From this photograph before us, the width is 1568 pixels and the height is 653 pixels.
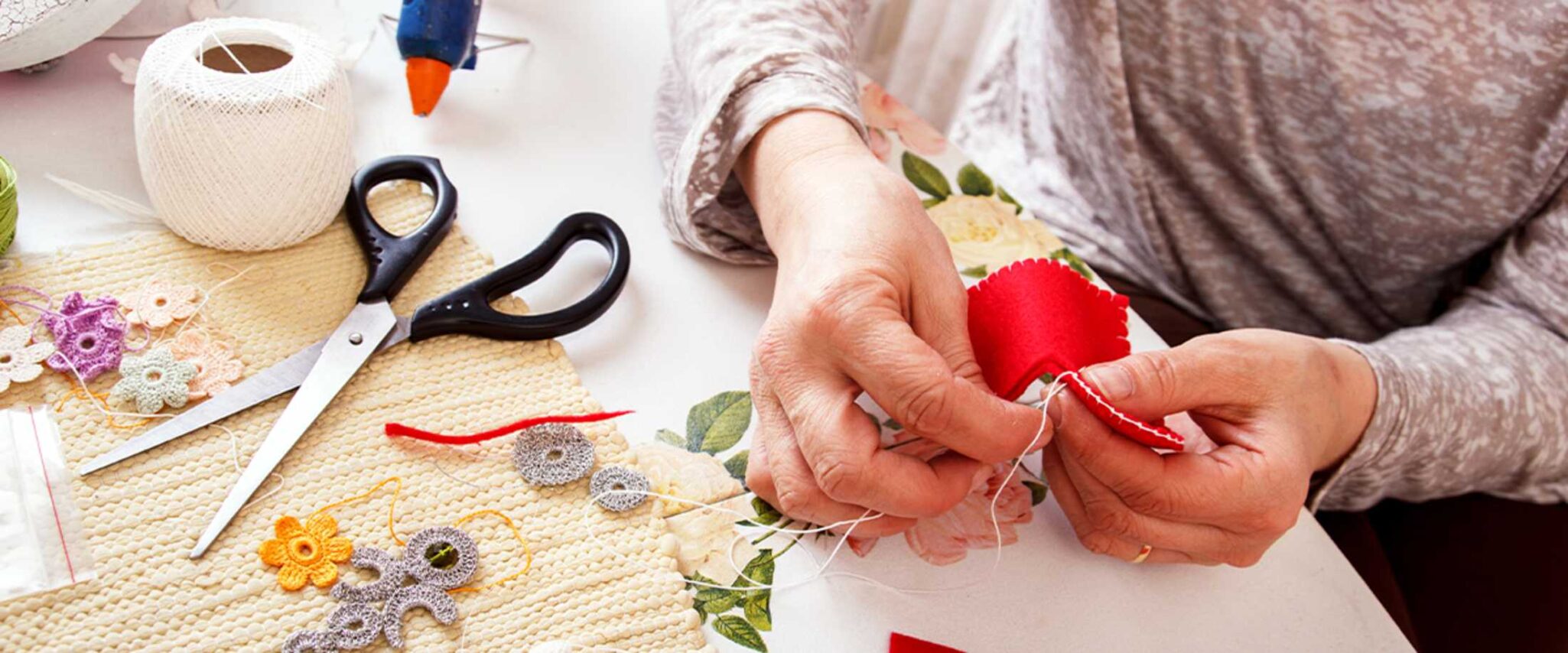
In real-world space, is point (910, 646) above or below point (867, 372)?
below

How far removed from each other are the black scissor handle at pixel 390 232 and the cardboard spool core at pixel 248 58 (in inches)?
Answer: 3.5

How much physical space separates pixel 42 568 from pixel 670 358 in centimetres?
36

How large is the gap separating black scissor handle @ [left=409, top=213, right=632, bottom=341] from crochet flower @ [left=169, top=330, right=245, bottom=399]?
10 centimetres

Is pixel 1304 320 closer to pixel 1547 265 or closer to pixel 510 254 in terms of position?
pixel 1547 265

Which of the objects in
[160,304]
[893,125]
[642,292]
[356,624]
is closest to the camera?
[356,624]

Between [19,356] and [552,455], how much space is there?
0.99ft

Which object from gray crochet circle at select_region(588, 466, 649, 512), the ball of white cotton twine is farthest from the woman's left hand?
the ball of white cotton twine

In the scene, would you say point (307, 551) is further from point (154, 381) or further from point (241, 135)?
point (241, 135)

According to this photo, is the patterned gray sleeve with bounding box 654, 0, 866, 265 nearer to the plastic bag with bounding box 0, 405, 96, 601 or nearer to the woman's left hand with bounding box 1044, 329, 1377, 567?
the woman's left hand with bounding box 1044, 329, 1377, 567

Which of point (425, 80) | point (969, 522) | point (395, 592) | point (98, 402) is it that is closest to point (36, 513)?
point (98, 402)

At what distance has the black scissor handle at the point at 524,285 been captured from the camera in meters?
0.69

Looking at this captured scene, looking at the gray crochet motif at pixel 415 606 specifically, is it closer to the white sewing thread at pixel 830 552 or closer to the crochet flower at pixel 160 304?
the white sewing thread at pixel 830 552

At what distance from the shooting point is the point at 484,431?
2.15ft

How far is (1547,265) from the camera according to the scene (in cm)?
85
